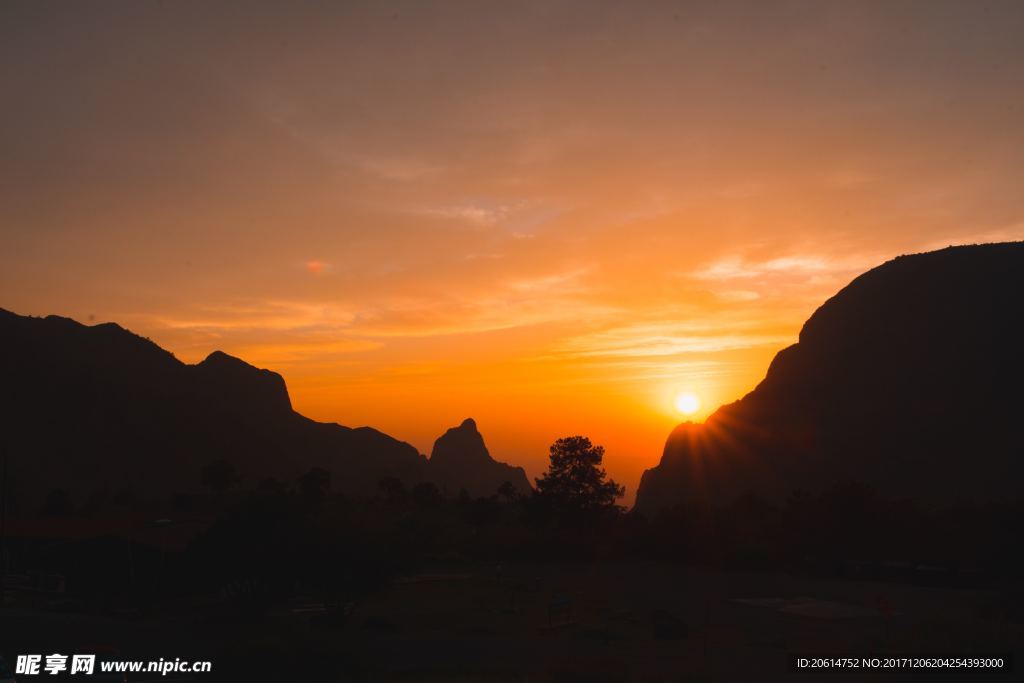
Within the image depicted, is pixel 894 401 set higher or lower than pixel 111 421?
lower

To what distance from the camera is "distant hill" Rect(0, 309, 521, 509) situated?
112 metres

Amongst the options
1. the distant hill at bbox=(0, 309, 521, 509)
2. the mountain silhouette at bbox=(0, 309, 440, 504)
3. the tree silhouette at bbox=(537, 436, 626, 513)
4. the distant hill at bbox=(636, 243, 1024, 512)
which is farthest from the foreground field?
the mountain silhouette at bbox=(0, 309, 440, 504)

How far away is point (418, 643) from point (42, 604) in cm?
2174

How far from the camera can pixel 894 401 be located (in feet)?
384

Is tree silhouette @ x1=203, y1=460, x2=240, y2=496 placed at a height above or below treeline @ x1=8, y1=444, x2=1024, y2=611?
above

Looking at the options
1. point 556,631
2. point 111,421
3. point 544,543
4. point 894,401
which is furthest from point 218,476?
point 894,401

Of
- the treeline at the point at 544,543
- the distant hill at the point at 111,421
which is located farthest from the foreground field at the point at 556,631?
the distant hill at the point at 111,421

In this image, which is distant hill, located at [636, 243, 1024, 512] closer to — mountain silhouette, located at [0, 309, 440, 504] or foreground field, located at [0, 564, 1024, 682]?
foreground field, located at [0, 564, 1024, 682]

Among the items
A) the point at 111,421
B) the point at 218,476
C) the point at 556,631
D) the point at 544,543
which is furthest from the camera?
the point at 111,421

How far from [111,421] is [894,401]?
425 feet

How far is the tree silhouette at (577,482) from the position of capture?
203 feet

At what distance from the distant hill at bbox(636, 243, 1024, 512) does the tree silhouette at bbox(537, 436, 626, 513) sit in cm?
5209

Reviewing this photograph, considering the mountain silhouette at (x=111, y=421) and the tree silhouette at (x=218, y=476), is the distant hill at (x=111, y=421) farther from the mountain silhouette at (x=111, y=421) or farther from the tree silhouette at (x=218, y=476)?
the tree silhouette at (x=218, y=476)

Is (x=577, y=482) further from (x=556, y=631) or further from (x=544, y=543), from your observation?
(x=556, y=631)
